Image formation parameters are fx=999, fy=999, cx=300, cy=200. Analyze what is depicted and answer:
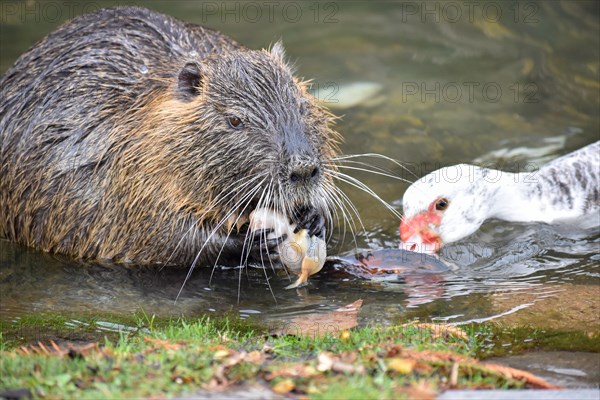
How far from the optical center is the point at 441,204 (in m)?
6.77

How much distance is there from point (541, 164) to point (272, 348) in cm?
435

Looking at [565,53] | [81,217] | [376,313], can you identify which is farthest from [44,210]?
[565,53]

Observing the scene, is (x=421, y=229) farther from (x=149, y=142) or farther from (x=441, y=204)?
(x=149, y=142)

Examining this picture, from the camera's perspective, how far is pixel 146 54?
21.5 feet

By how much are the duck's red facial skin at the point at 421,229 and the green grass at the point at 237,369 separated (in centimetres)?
201

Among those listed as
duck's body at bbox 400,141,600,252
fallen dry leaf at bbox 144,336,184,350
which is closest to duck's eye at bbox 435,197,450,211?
duck's body at bbox 400,141,600,252

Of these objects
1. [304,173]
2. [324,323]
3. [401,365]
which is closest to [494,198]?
[304,173]

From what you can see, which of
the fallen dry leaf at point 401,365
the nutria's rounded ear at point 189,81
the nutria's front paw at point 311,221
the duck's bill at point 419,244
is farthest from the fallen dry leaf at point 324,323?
the nutria's rounded ear at point 189,81

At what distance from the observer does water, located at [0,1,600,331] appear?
5.72 meters

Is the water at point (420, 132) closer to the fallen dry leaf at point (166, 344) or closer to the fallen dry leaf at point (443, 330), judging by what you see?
the fallen dry leaf at point (443, 330)

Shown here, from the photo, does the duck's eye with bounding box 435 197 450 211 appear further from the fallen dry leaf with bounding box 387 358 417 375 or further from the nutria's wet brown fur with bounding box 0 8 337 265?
the fallen dry leaf with bounding box 387 358 417 375

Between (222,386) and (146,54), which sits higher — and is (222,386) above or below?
below

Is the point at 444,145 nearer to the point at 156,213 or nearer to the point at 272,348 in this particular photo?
the point at 156,213

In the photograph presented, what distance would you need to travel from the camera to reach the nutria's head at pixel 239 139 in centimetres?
562
